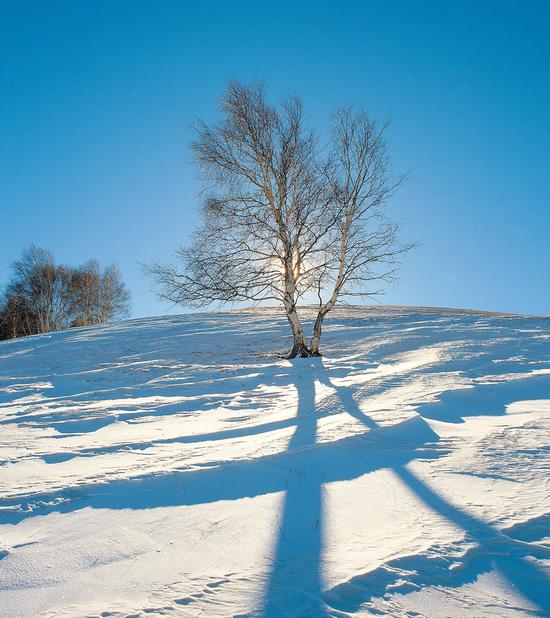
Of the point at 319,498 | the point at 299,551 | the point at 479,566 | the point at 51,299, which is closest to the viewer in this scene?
the point at 479,566

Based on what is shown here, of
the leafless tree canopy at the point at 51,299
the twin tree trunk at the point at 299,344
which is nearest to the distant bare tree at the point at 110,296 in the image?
the leafless tree canopy at the point at 51,299

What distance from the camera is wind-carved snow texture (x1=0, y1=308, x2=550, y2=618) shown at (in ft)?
5.25

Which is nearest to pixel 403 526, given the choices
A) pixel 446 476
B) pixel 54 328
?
pixel 446 476

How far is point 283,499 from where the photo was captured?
97.8 inches

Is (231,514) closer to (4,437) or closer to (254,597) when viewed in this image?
(254,597)

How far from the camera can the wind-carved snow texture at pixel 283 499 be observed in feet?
5.25

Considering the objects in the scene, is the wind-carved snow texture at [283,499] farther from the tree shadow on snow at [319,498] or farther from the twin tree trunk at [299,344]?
the twin tree trunk at [299,344]

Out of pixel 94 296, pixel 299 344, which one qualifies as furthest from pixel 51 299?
pixel 299 344

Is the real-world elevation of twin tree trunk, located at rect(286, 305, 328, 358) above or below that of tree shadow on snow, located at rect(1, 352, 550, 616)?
above

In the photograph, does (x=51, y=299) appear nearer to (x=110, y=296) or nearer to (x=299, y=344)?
(x=110, y=296)

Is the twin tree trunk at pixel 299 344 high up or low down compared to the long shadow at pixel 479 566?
up

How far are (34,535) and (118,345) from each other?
10.2m

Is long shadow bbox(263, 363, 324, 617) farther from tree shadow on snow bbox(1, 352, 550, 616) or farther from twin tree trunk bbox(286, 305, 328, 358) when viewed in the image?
twin tree trunk bbox(286, 305, 328, 358)

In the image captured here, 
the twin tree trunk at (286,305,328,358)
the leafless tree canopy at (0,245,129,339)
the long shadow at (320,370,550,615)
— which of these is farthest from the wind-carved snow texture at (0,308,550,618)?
the leafless tree canopy at (0,245,129,339)
